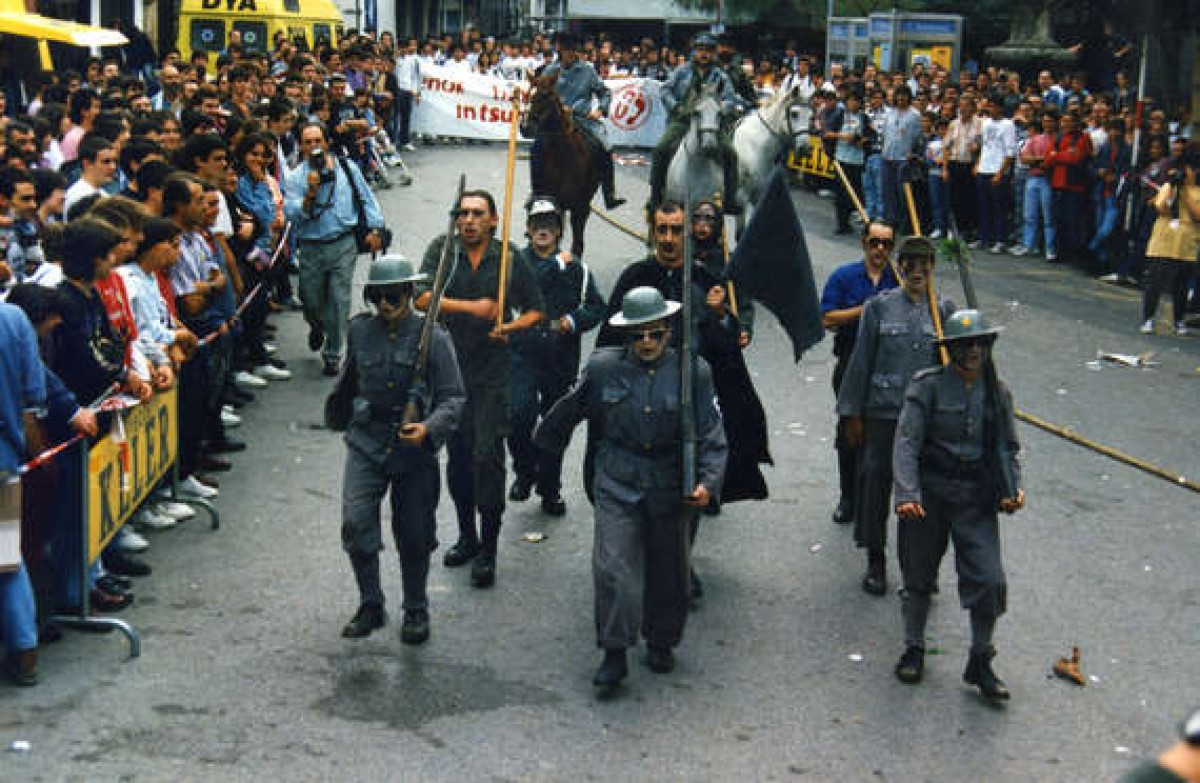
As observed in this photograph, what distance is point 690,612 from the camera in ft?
27.5

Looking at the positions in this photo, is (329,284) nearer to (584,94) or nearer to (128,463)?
(128,463)

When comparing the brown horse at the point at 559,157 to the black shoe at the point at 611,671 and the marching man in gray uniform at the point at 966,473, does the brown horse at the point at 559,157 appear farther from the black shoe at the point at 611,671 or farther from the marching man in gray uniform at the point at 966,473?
the black shoe at the point at 611,671

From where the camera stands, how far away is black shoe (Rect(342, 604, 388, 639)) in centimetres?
779

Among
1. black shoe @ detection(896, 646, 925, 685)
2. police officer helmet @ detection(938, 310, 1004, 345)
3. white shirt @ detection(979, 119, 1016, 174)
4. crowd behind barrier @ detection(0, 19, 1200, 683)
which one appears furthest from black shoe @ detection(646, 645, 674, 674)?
white shirt @ detection(979, 119, 1016, 174)

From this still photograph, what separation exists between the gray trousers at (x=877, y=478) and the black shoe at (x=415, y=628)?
2457 mm

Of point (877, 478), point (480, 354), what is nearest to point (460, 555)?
point (480, 354)

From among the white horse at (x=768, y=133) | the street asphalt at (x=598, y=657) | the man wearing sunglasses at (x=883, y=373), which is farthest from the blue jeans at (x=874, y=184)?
the man wearing sunglasses at (x=883, y=373)

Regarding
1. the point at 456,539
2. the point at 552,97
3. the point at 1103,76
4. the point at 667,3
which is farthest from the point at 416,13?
the point at 456,539

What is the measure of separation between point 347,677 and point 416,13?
5828 centimetres

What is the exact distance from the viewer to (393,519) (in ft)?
25.8

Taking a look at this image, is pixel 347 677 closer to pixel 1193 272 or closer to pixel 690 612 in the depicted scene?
pixel 690 612

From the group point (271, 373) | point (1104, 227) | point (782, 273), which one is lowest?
point (271, 373)

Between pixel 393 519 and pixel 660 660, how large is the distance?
143 cm

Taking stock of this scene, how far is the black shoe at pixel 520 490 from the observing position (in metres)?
10.0
